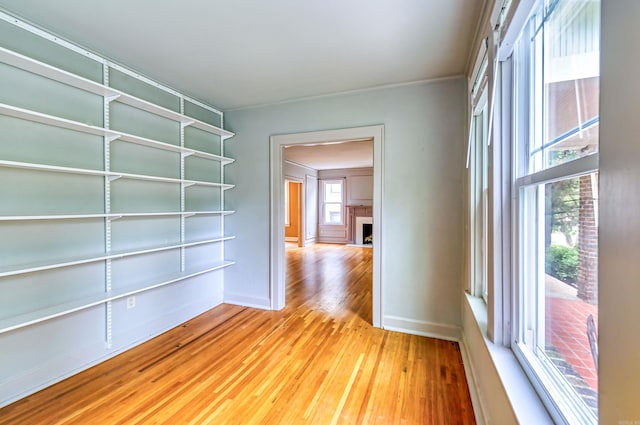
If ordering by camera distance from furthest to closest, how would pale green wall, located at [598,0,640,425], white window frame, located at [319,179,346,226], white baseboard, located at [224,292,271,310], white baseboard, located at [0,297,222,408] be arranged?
white window frame, located at [319,179,346,226], white baseboard, located at [224,292,271,310], white baseboard, located at [0,297,222,408], pale green wall, located at [598,0,640,425]

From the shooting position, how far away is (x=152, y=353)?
2393 millimetres

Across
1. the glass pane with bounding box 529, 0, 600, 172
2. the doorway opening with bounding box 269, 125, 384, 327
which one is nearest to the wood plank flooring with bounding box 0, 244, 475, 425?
the doorway opening with bounding box 269, 125, 384, 327

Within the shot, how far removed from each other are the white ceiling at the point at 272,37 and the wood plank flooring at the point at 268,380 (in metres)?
2.50

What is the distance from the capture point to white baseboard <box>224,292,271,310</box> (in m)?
3.41

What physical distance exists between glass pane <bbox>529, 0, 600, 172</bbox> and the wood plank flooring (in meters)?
1.60

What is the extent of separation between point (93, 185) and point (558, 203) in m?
2.97

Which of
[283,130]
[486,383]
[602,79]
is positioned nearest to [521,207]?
[602,79]

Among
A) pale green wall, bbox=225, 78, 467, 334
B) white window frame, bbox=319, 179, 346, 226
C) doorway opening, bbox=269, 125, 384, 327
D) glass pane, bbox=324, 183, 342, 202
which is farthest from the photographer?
glass pane, bbox=324, 183, 342, 202

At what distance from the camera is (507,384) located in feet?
3.66

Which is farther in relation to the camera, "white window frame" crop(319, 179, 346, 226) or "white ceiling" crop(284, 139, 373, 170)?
"white window frame" crop(319, 179, 346, 226)

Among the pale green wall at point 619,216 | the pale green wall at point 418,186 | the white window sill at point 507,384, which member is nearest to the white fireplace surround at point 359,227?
the pale green wall at point 418,186

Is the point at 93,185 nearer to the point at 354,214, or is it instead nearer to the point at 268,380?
the point at 268,380

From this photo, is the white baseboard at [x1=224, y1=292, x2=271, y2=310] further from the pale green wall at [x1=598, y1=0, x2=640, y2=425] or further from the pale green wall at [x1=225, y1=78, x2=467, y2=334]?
the pale green wall at [x1=598, y1=0, x2=640, y2=425]

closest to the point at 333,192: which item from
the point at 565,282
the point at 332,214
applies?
the point at 332,214
